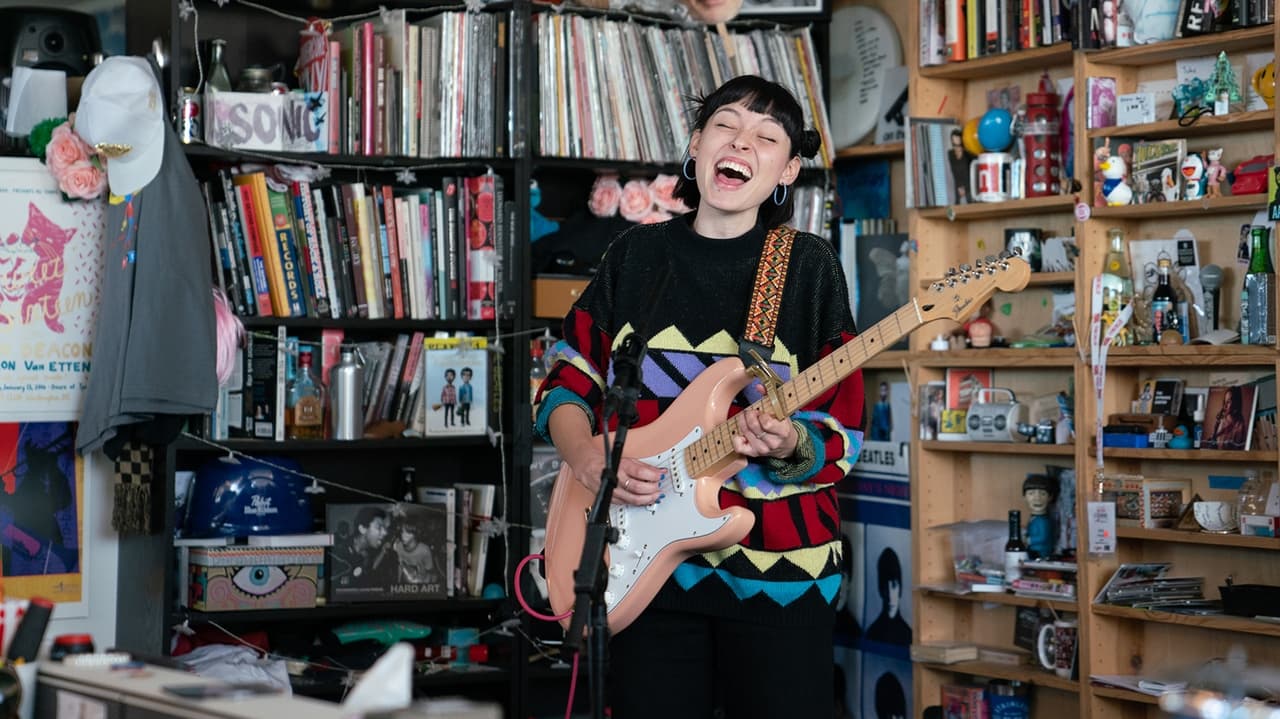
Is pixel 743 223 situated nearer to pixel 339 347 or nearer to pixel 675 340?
pixel 675 340

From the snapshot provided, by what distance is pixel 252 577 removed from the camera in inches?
141

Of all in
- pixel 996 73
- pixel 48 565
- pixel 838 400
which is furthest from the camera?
pixel 996 73

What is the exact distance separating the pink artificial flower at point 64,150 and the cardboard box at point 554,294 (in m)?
1.13

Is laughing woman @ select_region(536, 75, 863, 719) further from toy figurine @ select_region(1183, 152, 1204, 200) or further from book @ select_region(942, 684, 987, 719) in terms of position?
book @ select_region(942, 684, 987, 719)

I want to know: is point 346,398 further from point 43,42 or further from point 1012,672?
point 1012,672

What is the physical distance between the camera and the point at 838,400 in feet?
7.56

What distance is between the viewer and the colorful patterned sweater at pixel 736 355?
7.34ft

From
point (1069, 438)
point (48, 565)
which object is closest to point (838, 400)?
point (1069, 438)

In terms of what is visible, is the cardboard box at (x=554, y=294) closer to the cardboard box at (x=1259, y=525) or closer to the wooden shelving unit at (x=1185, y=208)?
the wooden shelving unit at (x=1185, y=208)

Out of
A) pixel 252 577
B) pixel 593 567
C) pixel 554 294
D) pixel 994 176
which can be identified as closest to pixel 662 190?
pixel 554 294

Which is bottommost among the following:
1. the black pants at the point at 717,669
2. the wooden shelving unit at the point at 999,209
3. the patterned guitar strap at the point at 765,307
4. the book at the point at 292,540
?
the black pants at the point at 717,669

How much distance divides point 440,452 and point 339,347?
0.49 meters

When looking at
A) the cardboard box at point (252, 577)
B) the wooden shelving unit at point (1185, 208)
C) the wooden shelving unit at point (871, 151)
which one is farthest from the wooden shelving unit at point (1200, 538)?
the cardboard box at point (252, 577)

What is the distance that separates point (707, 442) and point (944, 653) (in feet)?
6.05
